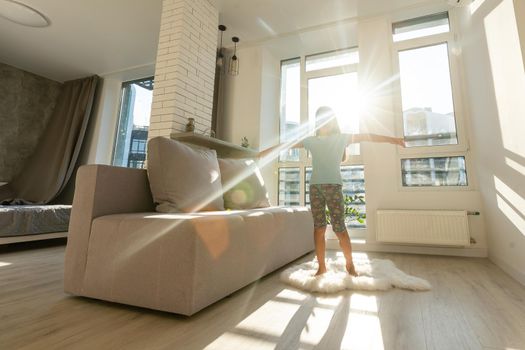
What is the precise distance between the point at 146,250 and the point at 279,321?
2.22ft

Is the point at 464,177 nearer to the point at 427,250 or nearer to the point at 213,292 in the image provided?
the point at 427,250

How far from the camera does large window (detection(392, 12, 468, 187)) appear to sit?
122 inches

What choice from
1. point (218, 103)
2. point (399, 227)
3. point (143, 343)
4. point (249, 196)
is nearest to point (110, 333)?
point (143, 343)

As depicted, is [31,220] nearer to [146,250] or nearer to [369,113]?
[146,250]

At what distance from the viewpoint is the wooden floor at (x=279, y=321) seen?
3.26ft

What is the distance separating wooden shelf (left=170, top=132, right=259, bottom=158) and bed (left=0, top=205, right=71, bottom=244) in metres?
1.88

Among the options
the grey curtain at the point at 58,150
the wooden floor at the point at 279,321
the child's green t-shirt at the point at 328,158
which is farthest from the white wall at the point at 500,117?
the grey curtain at the point at 58,150

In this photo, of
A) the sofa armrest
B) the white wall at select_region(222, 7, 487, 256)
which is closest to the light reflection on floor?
the sofa armrest

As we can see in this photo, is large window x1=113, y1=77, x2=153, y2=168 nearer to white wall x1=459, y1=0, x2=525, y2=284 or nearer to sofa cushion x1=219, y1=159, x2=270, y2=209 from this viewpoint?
sofa cushion x1=219, y1=159, x2=270, y2=209

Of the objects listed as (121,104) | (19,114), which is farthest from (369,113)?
(19,114)

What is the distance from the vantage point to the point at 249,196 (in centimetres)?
257

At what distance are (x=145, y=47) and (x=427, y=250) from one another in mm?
4656

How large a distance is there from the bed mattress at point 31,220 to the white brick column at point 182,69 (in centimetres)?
163

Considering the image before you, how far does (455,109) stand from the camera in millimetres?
3152
